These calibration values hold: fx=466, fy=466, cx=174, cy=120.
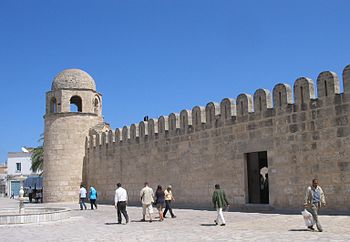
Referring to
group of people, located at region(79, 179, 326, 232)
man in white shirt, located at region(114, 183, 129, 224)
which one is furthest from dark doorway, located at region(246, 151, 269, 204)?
man in white shirt, located at region(114, 183, 129, 224)

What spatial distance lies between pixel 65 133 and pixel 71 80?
9.12 feet

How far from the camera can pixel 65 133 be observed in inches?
891

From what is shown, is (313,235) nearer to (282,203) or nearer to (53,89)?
(282,203)

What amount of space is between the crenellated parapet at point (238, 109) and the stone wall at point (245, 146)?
0.03 m

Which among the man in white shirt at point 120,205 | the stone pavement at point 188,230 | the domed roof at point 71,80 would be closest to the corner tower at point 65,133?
the domed roof at point 71,80

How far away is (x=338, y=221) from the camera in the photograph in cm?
1002

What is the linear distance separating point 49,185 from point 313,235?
16.8 meters

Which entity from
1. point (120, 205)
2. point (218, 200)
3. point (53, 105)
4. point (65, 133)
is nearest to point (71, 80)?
point (53, 105)

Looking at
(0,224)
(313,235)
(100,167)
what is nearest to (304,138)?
(313,235)

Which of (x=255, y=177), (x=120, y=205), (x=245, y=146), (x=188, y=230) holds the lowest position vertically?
(x=188, y=230)

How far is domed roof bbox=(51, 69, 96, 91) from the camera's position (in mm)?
23406

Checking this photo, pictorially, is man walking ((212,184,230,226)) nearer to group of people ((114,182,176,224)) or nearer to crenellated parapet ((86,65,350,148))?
group of people ((114,182,176,224))

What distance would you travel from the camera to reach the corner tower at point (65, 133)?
22453mm

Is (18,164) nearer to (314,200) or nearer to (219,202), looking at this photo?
(219,202)
